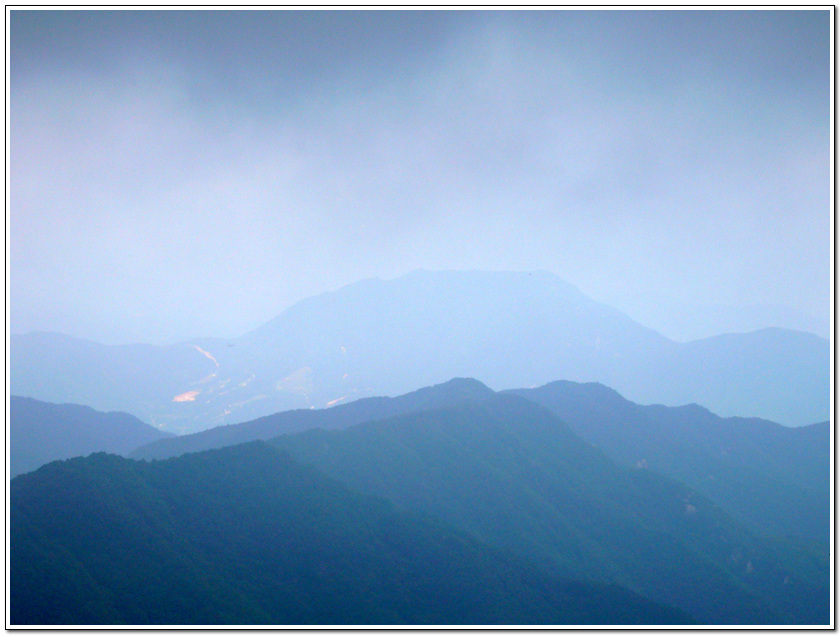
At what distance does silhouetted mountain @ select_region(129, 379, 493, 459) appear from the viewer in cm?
5394

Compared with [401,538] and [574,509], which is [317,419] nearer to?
[574,509]

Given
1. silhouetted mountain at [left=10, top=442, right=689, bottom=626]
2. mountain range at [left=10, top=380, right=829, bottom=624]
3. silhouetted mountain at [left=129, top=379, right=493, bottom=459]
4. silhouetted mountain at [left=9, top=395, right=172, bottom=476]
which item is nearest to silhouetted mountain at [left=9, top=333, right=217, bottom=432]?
silhouetted mountain at [left=9, top=395, right=172, bottom=476]

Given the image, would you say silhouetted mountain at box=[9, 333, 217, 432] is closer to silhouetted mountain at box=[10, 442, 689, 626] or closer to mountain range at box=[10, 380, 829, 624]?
mountain range at box=[10, 380, 829, 624]

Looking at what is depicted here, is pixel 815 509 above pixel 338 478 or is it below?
below

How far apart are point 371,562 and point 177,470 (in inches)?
478

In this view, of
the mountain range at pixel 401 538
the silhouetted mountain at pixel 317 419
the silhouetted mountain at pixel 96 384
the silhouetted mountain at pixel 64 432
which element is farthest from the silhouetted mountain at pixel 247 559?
the silhouetted mountain at pixel 96 384

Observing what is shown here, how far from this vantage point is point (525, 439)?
48.1 m

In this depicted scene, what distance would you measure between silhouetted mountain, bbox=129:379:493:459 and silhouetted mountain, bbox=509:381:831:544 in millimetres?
11410

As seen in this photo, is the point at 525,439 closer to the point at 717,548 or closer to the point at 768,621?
the point at 717,548

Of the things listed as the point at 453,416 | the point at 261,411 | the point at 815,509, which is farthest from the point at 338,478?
the point at 261,411

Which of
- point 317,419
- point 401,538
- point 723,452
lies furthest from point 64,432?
point 723,452

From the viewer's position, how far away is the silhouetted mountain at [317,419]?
53938 millimetres

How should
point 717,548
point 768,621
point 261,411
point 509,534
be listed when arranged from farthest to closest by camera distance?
point 261,411
point 717,548
point 509,534
point 768,621

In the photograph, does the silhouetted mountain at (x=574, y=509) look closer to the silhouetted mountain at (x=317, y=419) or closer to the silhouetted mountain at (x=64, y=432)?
the silhouetted mountain at (x=317, y=419)
